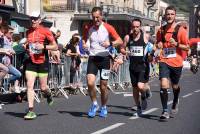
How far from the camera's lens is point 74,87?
729 inches

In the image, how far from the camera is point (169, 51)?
11047 mm

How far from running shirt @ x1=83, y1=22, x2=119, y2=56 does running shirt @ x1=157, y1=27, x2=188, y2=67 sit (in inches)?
37.4

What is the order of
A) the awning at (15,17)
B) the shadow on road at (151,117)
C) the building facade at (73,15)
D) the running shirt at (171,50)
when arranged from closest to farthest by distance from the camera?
the running shirt at (171,50), the shadow on road at (151,117), the awning at (15,17), the building facade at (73,15)

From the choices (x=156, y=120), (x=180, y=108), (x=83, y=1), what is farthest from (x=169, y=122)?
(x=83, y=1)

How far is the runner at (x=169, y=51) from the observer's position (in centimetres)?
1095

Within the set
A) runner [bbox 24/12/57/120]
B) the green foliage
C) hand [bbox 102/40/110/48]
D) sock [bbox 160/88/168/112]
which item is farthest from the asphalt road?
the green foliage

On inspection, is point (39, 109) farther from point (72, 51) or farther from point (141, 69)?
point (72, 51)

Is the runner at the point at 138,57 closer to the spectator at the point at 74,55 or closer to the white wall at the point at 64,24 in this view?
the spectator at the point at 74,55

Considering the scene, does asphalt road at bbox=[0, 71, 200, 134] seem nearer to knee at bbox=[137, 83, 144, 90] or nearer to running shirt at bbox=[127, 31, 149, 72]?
knee at bbox=[137, 83, 144, 90]

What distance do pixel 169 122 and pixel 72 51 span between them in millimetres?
8482

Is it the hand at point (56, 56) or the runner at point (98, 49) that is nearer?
A: the runner at point (98, 49)

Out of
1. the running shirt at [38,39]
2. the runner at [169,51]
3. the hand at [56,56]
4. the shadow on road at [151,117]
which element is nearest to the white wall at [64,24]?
the hand at [56,56]

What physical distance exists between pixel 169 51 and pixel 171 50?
5cm

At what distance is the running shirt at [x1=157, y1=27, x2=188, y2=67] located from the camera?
11.0 meters
